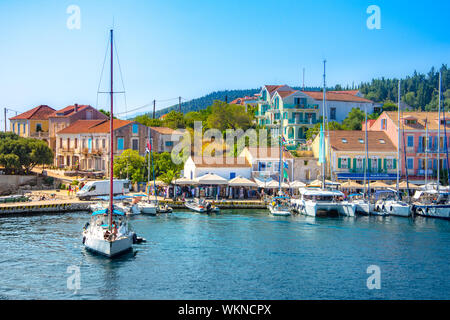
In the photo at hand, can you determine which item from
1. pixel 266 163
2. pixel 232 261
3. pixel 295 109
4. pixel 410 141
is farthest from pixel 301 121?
pixel 232 261

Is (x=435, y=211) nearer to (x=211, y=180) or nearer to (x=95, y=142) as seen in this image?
(x=211, y=180)

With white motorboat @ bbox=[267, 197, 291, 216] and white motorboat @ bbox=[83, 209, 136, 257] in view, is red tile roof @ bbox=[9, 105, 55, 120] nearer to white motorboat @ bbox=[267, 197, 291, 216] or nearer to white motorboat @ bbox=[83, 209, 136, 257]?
white motorboat @ bbox=[267, 197, 291, 216]

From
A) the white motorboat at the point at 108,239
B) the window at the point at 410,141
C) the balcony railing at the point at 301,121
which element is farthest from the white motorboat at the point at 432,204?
the white motorboat at the point at 108,239

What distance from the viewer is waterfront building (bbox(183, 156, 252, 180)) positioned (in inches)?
2596

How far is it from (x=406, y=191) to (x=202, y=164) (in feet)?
90.0

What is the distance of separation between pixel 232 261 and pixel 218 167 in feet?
104

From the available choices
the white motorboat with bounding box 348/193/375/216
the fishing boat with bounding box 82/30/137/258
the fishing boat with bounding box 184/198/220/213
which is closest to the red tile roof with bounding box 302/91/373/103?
the white motorboat with bounding box 348/193/375/216

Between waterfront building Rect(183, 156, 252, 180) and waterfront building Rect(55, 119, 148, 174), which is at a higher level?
waterfront building Rect(55, 119, 148, 174)

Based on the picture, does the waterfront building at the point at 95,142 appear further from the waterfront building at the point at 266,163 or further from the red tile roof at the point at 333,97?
the red tile roof at the point at 333,97

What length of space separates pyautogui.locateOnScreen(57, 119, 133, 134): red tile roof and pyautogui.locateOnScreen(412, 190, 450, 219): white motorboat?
143ft

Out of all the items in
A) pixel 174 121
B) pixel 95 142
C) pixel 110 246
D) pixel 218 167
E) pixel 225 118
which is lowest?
pixel 110 246

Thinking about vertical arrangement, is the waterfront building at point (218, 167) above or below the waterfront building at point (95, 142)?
below

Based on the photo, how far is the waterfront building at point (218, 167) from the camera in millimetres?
65938

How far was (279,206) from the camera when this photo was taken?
5731 centimetres
